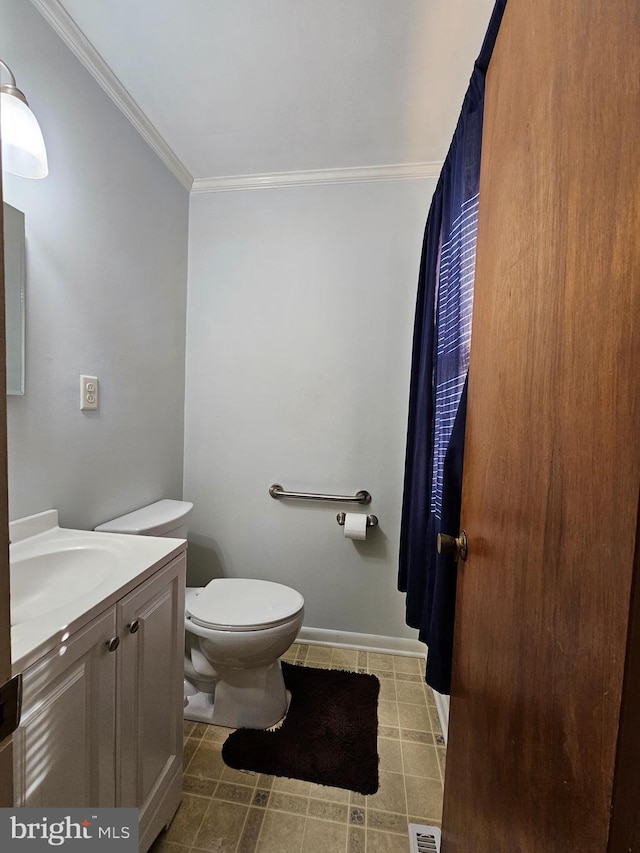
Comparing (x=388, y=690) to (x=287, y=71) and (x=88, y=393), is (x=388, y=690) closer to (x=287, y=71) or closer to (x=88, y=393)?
(x=88, y=393)

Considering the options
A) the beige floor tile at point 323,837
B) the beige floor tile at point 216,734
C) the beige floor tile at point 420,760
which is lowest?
the beige floor tile at point 216,734

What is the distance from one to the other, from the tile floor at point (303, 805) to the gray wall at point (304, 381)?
1.93 feet

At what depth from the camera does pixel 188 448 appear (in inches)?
78.0

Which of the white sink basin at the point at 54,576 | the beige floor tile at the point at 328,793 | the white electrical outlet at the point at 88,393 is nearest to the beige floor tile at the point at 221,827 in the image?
the beige floor tile at the point at 328,793

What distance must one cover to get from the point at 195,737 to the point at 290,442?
1237 mm

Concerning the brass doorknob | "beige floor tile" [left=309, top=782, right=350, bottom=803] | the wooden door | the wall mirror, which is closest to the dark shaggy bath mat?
"beige floor tile" [left=309, top=782, right=350, bottom=803]

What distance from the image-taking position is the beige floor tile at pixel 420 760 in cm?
125

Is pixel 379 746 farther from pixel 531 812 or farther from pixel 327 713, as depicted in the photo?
pixel 531 812

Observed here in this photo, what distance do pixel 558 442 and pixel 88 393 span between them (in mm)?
1387

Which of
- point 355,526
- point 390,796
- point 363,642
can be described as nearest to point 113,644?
point 390,796

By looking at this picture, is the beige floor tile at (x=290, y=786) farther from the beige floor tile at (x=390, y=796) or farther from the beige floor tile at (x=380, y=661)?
the beige floor tile at (x=380, y=661)

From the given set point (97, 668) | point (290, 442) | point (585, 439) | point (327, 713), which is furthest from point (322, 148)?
point (327, 713)

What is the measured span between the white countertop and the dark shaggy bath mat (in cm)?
84

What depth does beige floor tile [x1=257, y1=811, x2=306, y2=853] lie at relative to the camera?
1.02 m
